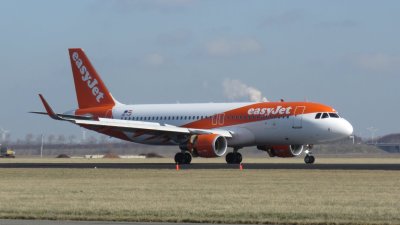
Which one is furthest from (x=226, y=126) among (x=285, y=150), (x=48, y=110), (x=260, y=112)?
(x=48, y=110)

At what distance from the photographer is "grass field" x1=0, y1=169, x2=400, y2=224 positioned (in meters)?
25.2

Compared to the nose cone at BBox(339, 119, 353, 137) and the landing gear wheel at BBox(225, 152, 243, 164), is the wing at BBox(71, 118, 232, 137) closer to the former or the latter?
the landing gear wheel at BBox(225, 152, 243, 164)

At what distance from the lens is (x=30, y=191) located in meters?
35.0

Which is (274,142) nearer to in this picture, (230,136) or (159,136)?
(230,136)

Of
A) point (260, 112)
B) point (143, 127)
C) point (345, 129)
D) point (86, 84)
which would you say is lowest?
point (345, 129)

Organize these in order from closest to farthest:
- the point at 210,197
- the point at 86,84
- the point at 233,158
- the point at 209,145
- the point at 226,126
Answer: the point at 210,197
the point at 209,145
the point at 226,126
the point at 233,158
the point at 86,84

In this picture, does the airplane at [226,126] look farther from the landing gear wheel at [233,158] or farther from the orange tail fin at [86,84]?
the orange tail fin at [86,84]

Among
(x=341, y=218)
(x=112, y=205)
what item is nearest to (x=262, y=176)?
(x=112, y=205)

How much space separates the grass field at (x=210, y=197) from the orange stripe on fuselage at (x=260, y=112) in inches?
706

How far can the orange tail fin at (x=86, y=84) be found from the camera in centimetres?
7631

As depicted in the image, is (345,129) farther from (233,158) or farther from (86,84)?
(86,84)

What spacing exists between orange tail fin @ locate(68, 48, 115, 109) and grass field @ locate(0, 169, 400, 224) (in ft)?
95.0

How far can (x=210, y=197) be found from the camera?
31688mm

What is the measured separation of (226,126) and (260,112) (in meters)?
2.91
